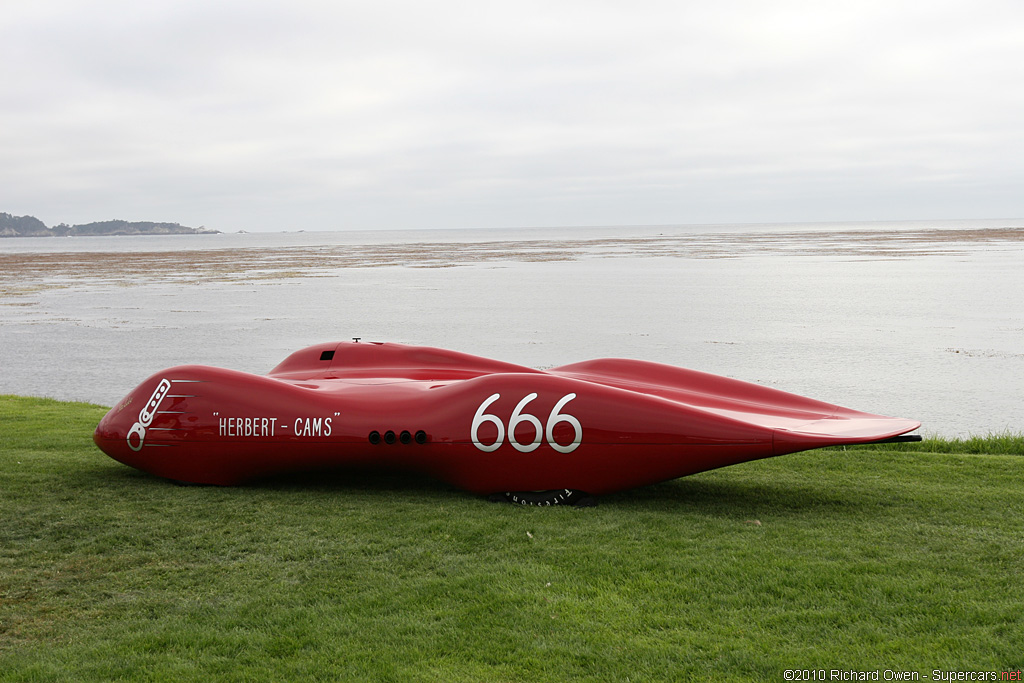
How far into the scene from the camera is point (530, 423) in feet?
22.1

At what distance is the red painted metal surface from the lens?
6.58 meters

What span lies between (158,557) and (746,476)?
15.9 feet

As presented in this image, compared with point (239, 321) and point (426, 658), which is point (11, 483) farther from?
point (239, 321)

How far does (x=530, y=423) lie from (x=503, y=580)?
6.02 feet

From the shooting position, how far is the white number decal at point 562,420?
667 cm

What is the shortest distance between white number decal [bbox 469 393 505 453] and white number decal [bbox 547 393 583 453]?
1.23 feet

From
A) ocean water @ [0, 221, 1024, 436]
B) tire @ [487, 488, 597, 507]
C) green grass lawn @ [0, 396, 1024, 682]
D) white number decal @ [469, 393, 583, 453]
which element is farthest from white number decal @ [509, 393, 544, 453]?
ocean water @ [0, 221, 1024, 436]

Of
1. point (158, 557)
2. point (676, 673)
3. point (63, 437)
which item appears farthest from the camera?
point (63, 437)

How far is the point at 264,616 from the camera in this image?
4.67 metres

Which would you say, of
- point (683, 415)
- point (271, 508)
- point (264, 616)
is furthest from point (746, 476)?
point (264, 616)

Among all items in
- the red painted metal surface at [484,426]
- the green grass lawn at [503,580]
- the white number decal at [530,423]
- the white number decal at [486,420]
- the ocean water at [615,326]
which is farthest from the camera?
the ocean water at [615,326]

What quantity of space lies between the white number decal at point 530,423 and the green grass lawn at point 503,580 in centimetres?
46

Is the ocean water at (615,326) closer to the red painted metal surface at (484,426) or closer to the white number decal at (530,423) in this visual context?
the red painted metal surface at (484,426)

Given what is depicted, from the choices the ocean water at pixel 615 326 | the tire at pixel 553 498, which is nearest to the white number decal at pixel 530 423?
the tire at pixel 553 498
